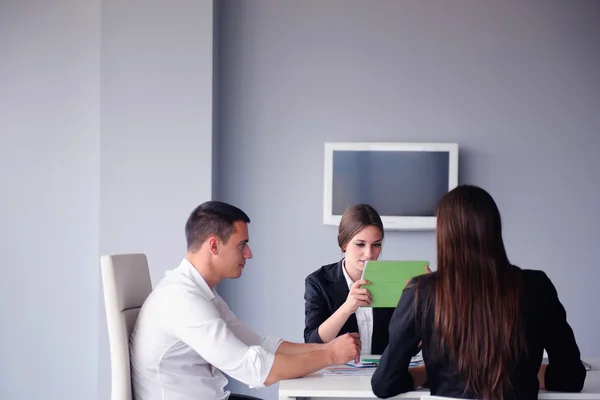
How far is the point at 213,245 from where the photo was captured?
232 cm

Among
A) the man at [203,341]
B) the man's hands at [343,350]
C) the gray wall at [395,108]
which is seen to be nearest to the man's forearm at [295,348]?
the man at [203,341]

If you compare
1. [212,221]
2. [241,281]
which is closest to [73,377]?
[241,281]

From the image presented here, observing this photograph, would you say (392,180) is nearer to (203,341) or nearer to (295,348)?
(295,348)

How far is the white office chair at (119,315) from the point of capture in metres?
2.19

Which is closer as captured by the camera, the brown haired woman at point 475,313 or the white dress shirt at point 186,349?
the brown haired woman at point 475,313

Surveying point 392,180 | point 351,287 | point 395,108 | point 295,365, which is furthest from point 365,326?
point 395,108

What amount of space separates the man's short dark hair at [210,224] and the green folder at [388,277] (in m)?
0.49

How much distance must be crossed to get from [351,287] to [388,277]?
0.48 m

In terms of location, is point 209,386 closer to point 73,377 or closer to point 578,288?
point 73,377

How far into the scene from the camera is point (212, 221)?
2.33m

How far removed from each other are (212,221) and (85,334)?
2301 mm

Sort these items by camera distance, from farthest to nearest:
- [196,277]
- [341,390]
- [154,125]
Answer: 1. [154,125]
2. [196,277]
3. [341,390]

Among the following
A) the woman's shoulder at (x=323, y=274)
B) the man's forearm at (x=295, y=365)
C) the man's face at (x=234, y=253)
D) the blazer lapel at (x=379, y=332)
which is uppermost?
the man's face at (x=234, y=253)

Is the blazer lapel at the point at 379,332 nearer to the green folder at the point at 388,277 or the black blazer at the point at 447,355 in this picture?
the green folder at the point at 388,277
